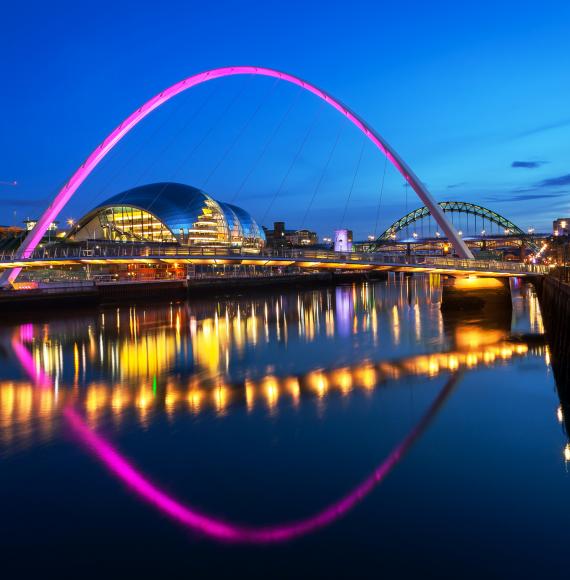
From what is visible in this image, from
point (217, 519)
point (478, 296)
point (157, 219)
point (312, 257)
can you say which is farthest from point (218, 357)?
point (157, 219)

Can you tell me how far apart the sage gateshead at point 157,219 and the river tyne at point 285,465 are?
56.1 m

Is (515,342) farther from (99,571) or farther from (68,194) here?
(68,194)

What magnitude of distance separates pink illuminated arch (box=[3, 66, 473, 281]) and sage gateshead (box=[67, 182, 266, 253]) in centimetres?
2940

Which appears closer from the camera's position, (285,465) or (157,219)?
(285,465)

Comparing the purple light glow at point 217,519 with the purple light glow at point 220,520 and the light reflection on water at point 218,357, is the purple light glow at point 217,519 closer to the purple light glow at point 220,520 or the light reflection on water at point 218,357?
the purple light glow at point 220,520

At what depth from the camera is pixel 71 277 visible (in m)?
55.7

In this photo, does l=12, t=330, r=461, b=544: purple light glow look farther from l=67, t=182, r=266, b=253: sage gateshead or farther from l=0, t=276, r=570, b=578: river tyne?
l=67, t=182, r=266, b=253: sage gateshead

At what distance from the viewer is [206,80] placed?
162 ft

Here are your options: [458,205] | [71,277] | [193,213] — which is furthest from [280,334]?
[458,205]

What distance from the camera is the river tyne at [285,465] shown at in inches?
327

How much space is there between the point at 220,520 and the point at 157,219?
242 feet

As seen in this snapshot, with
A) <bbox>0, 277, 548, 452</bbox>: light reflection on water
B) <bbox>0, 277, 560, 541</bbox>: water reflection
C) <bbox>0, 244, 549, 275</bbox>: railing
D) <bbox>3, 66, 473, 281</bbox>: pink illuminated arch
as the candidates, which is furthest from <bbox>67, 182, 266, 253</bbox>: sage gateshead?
<bbox>0, 244, 549, 275</bbox>: railing

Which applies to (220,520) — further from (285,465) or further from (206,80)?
(206,80)

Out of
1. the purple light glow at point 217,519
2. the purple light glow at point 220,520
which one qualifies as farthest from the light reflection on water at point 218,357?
the purple light glow at point 220,520
